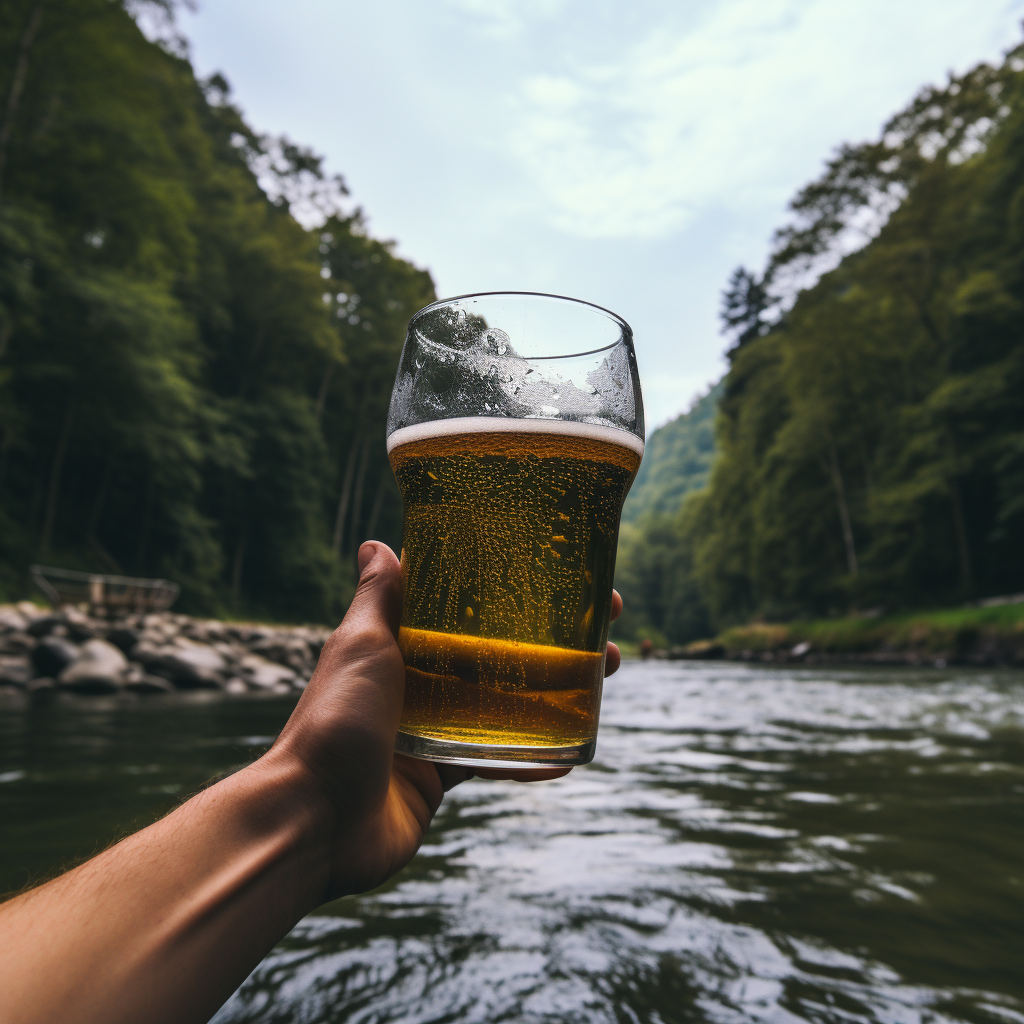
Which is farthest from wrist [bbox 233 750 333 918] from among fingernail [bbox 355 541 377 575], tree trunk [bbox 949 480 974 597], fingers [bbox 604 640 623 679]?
tree trunk [bbox 949 480 974 597]

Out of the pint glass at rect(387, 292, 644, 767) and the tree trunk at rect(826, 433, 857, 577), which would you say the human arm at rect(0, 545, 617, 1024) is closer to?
the pint glass at rect(387, 292, 644, 767)

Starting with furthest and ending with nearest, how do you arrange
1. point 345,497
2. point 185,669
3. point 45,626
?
point 345,497 < point 185,669 < point 45,626

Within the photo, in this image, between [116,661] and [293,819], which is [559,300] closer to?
[293,819]

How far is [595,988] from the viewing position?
1485mm

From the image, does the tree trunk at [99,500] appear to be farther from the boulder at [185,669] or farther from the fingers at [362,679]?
the fingers at [362,679]

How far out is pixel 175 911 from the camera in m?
0.75

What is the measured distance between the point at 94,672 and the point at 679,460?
134658 mm

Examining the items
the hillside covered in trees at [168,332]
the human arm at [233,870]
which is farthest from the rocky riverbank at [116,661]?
the human arm at [233,870]

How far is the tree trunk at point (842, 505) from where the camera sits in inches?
1091

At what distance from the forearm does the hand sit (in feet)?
0.12

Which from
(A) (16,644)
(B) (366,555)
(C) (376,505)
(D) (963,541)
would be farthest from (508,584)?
(C) (376,505)

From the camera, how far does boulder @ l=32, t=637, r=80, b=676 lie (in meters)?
7.34

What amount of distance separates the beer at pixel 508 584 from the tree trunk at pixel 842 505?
28.4m

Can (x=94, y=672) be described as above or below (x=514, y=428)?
below
